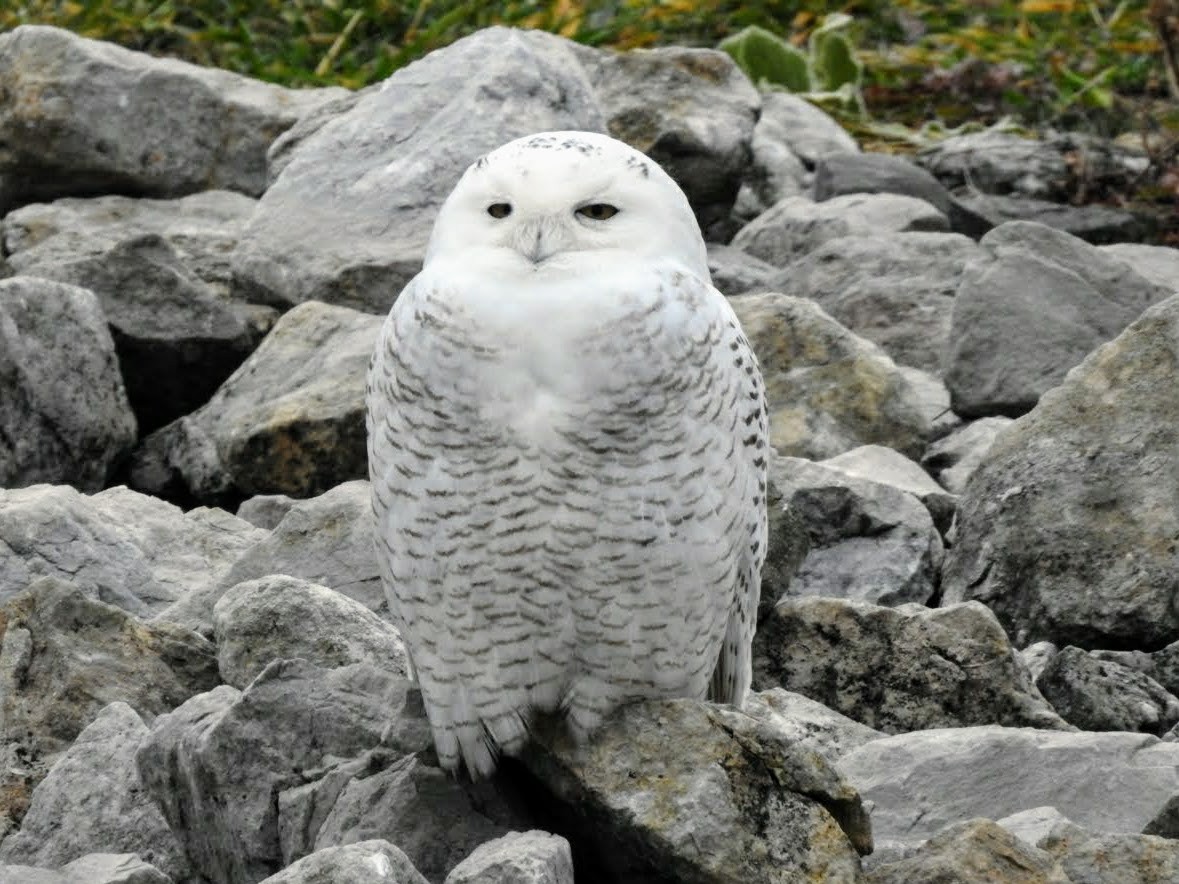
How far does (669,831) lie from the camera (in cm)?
471

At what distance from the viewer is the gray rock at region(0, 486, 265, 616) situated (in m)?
6.68

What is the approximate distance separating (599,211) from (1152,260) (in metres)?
5.30

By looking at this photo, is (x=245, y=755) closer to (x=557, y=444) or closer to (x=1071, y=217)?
(x=557, y=444)

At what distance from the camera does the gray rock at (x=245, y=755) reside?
17.2ft

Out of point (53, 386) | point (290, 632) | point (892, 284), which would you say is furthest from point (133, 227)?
point (290, 632)

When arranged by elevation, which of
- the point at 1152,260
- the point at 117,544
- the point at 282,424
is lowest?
the point at 1152,260

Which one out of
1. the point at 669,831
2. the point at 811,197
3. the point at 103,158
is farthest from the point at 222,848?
the point at 811,197

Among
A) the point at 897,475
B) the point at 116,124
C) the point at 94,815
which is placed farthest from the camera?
the point at 116,124

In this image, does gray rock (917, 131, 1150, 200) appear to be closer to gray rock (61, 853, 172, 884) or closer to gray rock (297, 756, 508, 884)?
gray rock (297, 756, 508, 884)

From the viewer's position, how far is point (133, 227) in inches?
396

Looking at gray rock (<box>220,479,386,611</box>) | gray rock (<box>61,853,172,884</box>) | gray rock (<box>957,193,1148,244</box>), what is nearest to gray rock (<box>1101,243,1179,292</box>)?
gray rock (<box>957,193,1148,244</box>)

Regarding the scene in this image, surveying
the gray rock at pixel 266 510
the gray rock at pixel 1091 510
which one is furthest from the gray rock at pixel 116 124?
the gray rock at pixel 1091 510

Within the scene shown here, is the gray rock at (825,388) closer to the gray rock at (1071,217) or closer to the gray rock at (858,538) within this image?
the gray rock at (858,538)

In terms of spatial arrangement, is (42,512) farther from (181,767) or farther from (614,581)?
(614,581)
